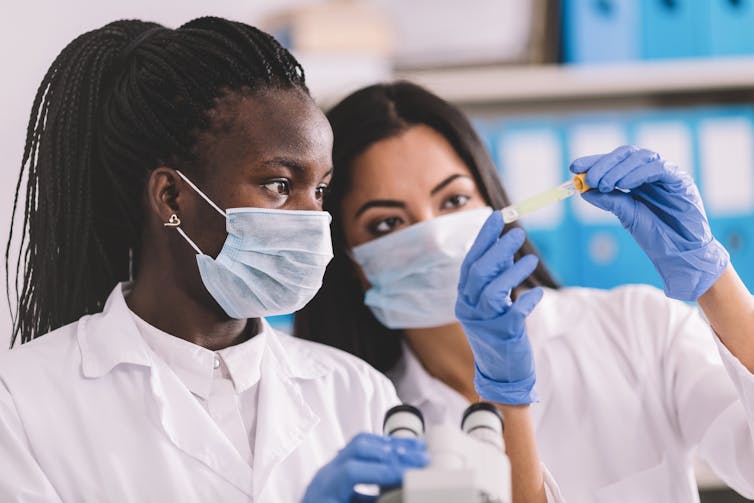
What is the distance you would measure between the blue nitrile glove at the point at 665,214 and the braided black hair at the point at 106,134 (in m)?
0.42

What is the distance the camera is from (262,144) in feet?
3.57

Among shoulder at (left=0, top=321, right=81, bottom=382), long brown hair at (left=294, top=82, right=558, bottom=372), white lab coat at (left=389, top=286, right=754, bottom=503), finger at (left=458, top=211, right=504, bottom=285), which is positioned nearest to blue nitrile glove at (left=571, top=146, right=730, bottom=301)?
finger at (left=458, top=211, right=504, bottom=285)

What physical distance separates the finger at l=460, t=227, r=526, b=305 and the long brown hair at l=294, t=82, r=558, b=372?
46 centimetres

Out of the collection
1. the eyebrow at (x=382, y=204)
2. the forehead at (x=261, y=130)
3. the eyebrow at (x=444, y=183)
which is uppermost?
the forehead at (x=261, y=130)

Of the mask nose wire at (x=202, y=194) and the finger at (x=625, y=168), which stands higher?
the mask nose wire at (x=202, y=194)

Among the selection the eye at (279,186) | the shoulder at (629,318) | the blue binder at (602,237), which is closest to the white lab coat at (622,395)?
the shoulder at (629,318)

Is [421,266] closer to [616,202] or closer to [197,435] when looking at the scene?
[616,202]

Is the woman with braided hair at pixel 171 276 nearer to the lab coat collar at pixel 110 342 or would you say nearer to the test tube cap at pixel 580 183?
the lab coat collar at pixel 110 342

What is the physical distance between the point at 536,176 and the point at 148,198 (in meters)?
1.09

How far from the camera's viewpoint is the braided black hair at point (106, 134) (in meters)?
1.12

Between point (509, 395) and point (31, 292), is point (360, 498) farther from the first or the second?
point (31, 292)

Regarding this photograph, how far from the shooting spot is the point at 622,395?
1.54 meters

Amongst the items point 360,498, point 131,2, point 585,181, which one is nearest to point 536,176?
point 585,181

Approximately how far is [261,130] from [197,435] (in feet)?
1.17
